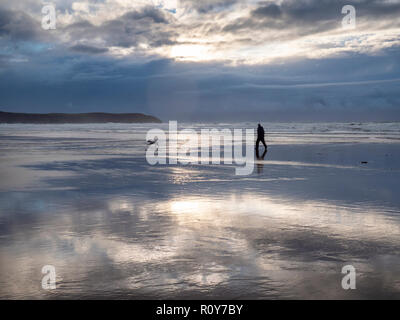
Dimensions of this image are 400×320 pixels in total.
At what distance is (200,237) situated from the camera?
22.5 feet

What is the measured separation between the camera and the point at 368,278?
5090 millimetres

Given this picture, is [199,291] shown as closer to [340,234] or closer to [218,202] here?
[340,234]

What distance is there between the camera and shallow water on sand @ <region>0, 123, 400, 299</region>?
486cm

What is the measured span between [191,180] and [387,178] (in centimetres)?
674

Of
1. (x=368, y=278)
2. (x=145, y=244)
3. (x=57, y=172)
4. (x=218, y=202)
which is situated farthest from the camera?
(x=57, y=172)

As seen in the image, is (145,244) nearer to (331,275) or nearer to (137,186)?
(331,275)

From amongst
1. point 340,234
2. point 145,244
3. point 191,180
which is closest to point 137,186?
point 191,180

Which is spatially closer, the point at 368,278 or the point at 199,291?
the point at 199,291

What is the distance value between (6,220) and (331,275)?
20.3ft

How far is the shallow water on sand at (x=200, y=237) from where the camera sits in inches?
191
